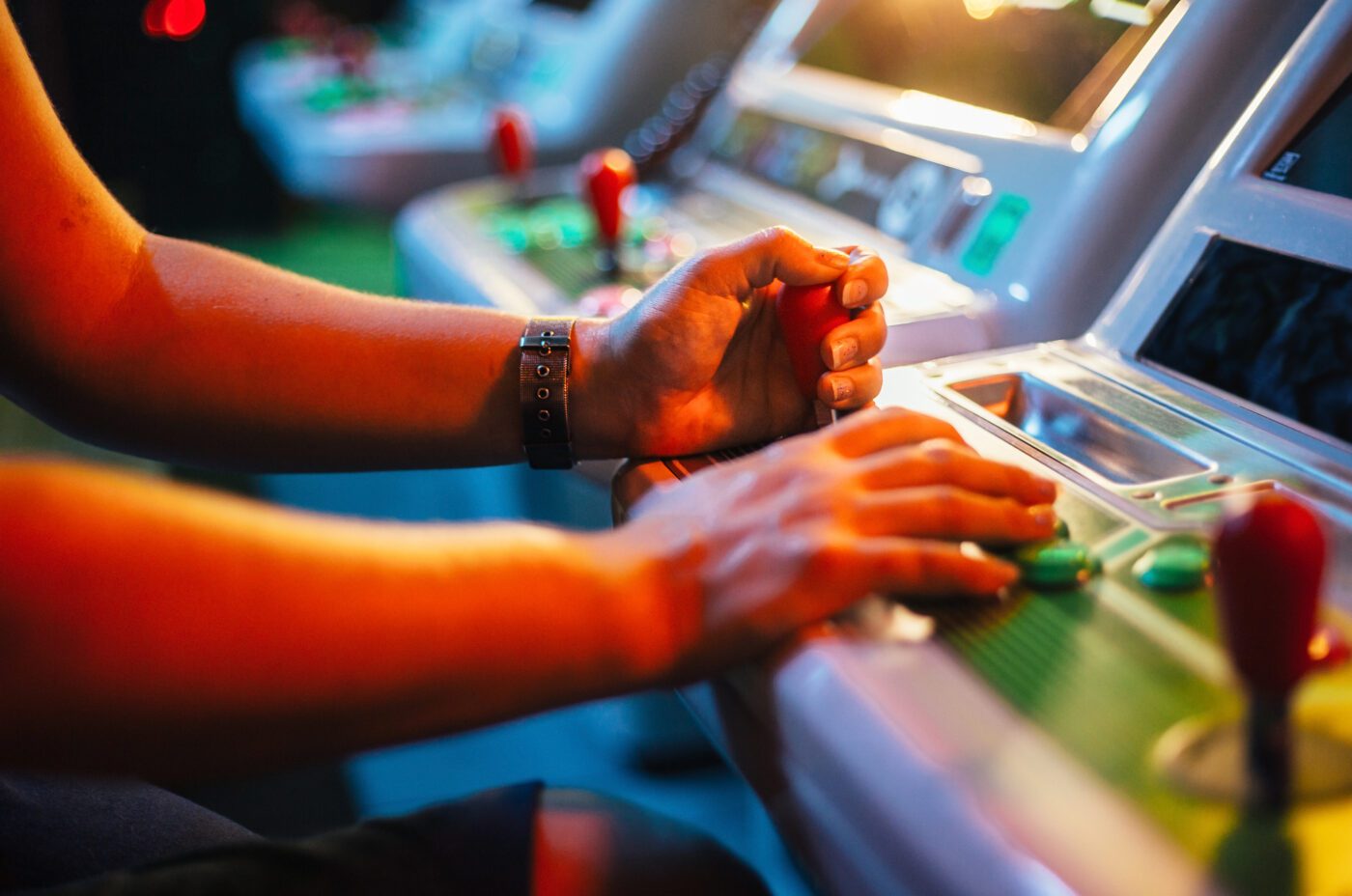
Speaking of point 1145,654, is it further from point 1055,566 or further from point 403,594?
point 403,594

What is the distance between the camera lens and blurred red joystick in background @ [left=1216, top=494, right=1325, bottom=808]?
460 millimetres

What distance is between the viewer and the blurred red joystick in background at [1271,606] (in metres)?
0.46

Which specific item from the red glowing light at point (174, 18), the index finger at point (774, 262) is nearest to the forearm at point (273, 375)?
the index finger at point (774, 262)

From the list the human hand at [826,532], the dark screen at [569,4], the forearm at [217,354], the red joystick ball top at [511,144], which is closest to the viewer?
the human hand at [826,532]

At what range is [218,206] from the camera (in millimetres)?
5180

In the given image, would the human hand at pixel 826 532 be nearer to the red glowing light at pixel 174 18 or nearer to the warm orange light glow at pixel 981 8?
the warm orange light glow at pixel 981 8

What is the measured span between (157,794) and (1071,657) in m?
0.60

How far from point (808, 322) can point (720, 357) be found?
0.08 m

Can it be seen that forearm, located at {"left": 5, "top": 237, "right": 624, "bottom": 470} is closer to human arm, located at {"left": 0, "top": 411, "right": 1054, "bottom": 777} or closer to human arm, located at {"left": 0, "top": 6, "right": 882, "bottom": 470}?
human arm, located at {"left": 0, "top": 6, "right": 882, "bottom": 470}

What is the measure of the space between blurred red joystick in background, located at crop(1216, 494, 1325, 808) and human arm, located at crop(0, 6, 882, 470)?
43 centimetres

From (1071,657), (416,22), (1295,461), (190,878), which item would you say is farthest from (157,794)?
(416,22)

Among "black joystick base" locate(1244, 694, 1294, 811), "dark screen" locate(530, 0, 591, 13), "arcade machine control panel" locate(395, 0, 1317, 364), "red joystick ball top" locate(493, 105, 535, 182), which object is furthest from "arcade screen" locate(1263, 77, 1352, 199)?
"dark screen" locate(530, 0, 591, 13)

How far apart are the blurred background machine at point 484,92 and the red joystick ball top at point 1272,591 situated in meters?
1.59

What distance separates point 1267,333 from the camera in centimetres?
82
